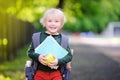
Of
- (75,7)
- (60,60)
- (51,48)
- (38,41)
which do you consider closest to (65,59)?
(60,60)

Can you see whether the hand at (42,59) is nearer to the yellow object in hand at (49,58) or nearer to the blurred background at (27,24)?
the yellow object in hand at (49,58)

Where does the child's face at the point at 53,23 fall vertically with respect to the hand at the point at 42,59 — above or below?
above

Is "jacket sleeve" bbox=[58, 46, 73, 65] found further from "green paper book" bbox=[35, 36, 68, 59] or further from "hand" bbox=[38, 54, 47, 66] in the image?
"hand" bbox=[38, 54, 47, 66]

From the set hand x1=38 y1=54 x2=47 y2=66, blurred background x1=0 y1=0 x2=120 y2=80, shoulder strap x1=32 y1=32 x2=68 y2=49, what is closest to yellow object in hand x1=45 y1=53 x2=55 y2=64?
hand x1=38 y1=54 x2=47 y2=66

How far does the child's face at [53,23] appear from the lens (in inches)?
253

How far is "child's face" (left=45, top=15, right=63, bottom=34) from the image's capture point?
21.1 feet

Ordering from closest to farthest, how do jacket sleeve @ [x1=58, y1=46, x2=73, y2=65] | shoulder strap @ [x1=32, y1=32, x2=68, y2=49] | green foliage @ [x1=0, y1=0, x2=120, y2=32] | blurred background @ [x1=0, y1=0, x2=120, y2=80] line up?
jacket sleeve @ [x1=58, y1=46, x2=73, y2=65] < shoulder strap @ [x1=32, y1=32, x2=68, y2=49] < blurred background @ [x1=0, y1=0, x2=120, y2=80] < green foliage @ [x1=0, y1=0, x2=120, y2=32]

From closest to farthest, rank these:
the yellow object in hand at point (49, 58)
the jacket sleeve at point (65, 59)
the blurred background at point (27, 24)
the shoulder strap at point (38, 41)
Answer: the yellow object in hand at point (49, 58), the jacket sleeve at point (65, 59), the shoulder strap at point (38, 41), the blurred background at point (27, 24)

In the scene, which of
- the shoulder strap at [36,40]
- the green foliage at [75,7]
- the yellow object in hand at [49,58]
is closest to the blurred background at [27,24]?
the green foliage at [75,7]

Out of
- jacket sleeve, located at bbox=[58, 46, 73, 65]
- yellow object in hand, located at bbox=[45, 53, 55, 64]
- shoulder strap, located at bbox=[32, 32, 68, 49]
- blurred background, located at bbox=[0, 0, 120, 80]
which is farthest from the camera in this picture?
blurred background, located at bbox=[0, 0, 120, 80]

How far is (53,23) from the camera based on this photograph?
6.45 metres

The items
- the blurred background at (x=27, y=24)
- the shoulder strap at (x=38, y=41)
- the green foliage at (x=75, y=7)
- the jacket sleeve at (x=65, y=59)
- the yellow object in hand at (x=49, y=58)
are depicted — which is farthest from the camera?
the green foliage at (x=75, y=7)

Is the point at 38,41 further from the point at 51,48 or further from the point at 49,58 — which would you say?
the point at 49,58

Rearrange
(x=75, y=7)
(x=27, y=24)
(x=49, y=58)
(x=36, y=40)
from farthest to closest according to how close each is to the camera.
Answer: (x=75, y=7), (x=27, y=24), (x=36, y=40), (x=49, y=58)
